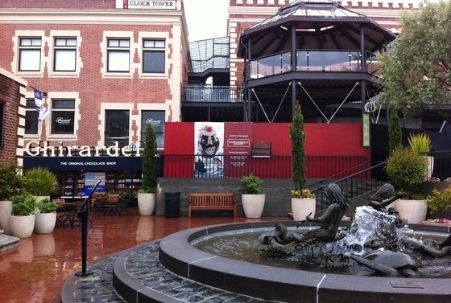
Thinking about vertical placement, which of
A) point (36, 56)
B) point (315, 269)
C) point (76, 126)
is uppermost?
point (36, 56)

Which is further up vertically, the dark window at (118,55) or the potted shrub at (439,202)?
the dark window at (118,55)

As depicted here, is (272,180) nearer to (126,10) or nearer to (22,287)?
(22,287)

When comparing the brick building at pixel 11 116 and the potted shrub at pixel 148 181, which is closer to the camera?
the brick building at pixel 11 116

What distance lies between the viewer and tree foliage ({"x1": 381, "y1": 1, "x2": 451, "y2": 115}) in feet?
52.2

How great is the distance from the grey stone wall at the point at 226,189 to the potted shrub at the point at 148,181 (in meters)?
0.40

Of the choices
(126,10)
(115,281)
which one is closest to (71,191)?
(126,10)

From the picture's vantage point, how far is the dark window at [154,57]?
24.0 meters

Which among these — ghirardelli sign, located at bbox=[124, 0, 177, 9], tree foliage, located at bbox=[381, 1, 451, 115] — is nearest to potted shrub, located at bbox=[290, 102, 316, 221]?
tree foliage, located at bbox=[381, 1, 451, 115]

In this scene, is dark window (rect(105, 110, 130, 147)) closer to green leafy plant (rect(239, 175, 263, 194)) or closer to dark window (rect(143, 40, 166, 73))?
dark window (rect(143, 40, 166, 73))

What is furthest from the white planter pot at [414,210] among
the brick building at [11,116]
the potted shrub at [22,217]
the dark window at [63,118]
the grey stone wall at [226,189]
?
the dark window at [63,118]

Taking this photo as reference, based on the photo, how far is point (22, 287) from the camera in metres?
6.01

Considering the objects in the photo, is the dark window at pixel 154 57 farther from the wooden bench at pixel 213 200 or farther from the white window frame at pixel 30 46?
the wooden bench at pixel 213 200

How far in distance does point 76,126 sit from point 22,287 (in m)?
18.1

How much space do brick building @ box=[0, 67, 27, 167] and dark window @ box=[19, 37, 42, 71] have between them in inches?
451
